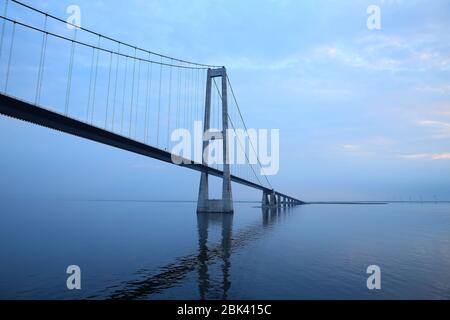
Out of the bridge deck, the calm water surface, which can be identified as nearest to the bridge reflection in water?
the calm water surface

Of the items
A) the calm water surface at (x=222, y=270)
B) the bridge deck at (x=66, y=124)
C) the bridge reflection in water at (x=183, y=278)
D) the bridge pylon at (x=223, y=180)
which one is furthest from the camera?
the bridge pylon at (x=223, y=180)

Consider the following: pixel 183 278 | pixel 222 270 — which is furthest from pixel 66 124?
pixel 222 270

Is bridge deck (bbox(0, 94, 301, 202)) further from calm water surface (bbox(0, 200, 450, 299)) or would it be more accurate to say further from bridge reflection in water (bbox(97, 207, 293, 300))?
bridge reflection in water (bbox(97, 207, 293, 300))

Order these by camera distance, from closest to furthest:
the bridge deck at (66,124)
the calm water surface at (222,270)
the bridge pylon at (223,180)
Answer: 1. the calm water surface at (222,270)
2. the bridge deck at (66,124)
3. the bridge pylon at (223,180)

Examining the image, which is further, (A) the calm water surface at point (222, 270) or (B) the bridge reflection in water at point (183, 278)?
(A) the calm water surface at point (222, 270)

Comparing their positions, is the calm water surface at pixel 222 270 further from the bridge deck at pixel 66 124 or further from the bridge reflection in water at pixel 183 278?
the bridge deck at pixel 66 124

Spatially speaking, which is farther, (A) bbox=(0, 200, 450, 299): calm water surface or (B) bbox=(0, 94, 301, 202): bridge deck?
(B) bbox=(0, 94, 301, 202): bridge deck

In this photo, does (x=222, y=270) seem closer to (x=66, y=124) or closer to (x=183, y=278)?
(x=183, y=278)

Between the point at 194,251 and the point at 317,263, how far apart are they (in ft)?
30.3

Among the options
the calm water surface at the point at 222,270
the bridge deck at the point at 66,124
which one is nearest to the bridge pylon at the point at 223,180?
the bridge deck at the point at 66,124
